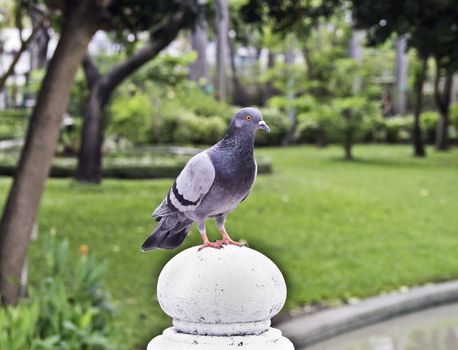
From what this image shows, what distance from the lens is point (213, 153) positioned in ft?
6.12

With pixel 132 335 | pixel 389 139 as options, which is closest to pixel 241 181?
pixel 132 335

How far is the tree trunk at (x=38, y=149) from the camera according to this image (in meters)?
6.93

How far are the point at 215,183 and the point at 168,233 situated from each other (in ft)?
0.68

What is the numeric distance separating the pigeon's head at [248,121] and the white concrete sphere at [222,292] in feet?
0.96

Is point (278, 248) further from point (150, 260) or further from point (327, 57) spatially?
point (327, 57)

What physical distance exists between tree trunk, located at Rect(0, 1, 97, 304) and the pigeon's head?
5.37m

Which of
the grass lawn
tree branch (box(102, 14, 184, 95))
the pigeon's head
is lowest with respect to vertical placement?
A: the grass lawn

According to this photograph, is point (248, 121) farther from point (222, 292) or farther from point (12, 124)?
point (12, 124)

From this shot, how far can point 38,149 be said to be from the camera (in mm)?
7098

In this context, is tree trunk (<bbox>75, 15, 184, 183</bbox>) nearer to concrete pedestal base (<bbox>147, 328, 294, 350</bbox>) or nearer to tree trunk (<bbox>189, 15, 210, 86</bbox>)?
concrete pedestal base (<bbox>147, 328, 294, 350</bbox>)

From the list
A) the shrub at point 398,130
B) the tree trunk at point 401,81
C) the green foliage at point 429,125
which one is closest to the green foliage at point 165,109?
the shrub at point 398,130

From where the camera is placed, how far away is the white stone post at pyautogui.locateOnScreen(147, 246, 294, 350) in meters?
1.83

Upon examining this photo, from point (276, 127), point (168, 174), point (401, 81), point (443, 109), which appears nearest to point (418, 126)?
point (443, 109)

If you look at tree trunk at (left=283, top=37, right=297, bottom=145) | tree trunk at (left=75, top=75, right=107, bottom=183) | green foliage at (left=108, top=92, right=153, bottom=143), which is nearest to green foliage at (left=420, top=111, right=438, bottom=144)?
tree trunk at (left=283, top=37, right=297, bottom=145)
